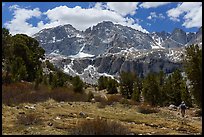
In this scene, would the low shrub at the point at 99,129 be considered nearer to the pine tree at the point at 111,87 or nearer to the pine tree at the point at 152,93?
the pine tree at the point at 152,93

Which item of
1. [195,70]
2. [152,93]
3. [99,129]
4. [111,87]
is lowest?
[99,129]

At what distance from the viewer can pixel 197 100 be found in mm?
36000

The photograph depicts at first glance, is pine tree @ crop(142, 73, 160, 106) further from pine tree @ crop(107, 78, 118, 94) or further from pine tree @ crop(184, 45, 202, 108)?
pine tree @ crop(107, 78, 118, 94)

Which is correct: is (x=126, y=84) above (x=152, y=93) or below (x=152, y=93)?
above

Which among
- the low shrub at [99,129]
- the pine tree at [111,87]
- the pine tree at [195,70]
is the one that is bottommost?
the low shrub at [99,129]

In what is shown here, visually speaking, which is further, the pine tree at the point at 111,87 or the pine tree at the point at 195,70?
the pine tree at the point at 111,87

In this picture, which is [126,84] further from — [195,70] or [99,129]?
[99,129]

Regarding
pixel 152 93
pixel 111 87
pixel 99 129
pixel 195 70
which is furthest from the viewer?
pixel 111 87

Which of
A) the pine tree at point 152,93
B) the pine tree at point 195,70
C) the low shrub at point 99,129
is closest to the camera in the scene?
the low shrub at point 99,129

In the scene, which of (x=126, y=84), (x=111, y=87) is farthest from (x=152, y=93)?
(x=111, y=87)

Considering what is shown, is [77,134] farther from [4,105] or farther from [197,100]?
[197,100]

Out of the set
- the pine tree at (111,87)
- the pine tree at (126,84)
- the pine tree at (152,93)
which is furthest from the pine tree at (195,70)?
the pine tree at (111,87)

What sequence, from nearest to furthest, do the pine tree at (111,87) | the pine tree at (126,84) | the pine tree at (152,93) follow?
the pine tree at (152,93)
the pine tree at (126,84)
the pine tree at (111,87)

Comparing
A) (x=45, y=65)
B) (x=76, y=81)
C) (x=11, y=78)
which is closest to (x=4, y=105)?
(x=11, y=78)
